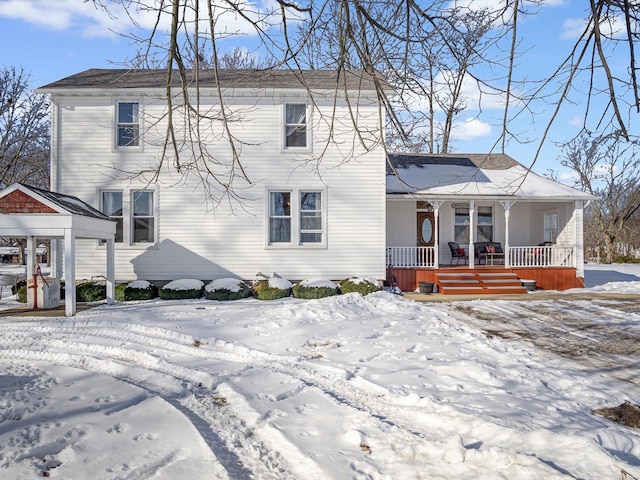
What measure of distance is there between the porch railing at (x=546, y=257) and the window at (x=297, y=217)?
713 cm

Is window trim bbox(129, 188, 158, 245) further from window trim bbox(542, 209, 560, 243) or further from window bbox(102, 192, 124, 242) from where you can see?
window trim bbox(542, 209, 560, 243)

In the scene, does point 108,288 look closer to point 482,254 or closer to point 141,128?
point 141,128

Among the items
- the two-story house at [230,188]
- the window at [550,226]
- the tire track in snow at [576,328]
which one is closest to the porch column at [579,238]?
the window at [550,226]

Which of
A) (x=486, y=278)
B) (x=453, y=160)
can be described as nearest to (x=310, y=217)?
(x=486, y=278)

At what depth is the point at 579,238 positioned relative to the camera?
16312 millimetres

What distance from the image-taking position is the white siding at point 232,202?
1440cm

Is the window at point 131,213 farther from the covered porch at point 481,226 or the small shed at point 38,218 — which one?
the covered porch at point 481,226

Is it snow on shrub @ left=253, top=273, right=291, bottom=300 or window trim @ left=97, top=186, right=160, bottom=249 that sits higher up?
window trim @ left=97, top=186, right=160, bottom=249

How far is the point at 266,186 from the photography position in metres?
14.5

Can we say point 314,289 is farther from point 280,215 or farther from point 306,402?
point 306,402

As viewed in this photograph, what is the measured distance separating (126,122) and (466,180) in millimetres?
11977

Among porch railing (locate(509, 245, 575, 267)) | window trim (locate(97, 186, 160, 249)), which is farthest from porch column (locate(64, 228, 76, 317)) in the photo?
porch railing (locate(509, 245, 575, 267))

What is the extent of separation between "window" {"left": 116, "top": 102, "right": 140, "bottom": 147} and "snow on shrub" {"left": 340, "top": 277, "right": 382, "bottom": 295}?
25.3ft

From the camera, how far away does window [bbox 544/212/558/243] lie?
18.2 metres
